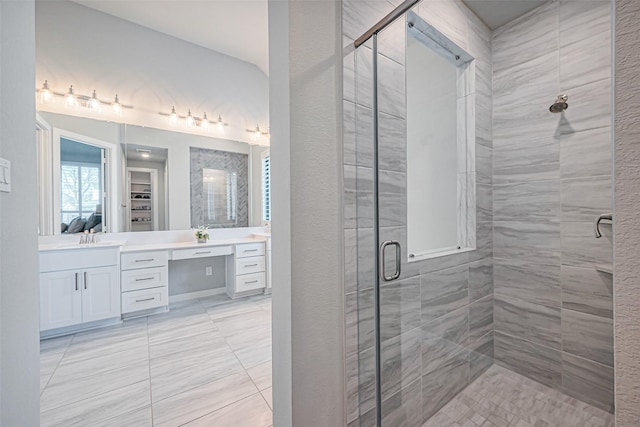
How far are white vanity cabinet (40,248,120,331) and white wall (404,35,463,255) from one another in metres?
3.00

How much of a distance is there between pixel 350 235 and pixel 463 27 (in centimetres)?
142

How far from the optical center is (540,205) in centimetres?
121

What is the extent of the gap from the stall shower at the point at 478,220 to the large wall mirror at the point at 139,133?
126 inches

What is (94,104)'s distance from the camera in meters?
3.12

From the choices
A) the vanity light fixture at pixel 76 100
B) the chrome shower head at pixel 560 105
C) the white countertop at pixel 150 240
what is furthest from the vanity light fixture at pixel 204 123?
the chrome shower head at pixel 560 105

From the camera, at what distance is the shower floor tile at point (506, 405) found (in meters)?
1.08

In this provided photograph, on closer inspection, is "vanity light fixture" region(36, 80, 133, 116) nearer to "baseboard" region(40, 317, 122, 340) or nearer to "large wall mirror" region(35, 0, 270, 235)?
"large wall mirror" region(35, 0, 270, 235)

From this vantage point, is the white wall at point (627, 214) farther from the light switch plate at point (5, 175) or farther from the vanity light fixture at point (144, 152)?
the vanity light fixture at point (144, 152)

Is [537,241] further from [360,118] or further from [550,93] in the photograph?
[360,118]

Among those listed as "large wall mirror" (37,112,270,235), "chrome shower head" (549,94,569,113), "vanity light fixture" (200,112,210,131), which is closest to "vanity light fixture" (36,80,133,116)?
"large wall mirror" (37,112,270,235)

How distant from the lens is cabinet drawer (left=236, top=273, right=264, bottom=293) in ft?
11.9

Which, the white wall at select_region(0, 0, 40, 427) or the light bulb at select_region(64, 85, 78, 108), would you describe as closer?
the white wall at select_region(0, 0, 40, 427)

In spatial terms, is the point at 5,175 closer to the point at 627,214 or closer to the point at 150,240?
the point at 627,214

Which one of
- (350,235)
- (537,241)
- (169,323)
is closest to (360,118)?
(350,235)
